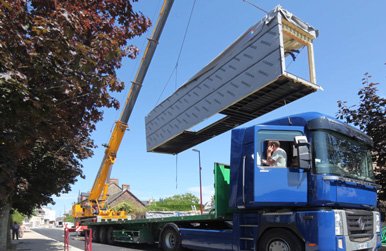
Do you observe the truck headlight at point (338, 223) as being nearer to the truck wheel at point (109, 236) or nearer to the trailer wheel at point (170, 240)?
the trailer wheel at point (170, 240)

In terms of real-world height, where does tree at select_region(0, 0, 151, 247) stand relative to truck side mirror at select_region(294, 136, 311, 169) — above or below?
above

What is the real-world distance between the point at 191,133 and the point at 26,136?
7.24 meters

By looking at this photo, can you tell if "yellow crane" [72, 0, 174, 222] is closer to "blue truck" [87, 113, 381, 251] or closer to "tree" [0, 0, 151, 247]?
"tree" [0, 0, 151, 247]

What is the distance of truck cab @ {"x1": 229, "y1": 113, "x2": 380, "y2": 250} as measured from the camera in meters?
8.70

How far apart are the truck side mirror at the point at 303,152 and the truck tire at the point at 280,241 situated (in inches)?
58.9

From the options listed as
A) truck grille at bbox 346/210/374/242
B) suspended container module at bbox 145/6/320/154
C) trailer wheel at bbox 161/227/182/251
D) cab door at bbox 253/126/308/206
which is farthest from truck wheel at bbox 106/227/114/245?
truck grille at bbox 346/210/374/242

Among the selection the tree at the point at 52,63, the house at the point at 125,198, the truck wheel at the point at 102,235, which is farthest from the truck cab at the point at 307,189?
the house at the point at 125,198

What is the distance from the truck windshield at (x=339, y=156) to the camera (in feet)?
29.2

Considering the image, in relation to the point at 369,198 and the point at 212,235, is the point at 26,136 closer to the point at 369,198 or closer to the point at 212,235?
the point at 212,235

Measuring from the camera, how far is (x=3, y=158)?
953 centimetres

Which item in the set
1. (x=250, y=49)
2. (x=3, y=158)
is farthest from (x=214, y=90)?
(x=3, y=158)

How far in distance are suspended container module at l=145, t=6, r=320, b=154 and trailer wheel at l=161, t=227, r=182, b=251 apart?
10.4 ft

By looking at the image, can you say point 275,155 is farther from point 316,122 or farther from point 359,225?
point 359,225

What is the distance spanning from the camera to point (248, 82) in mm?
10875
